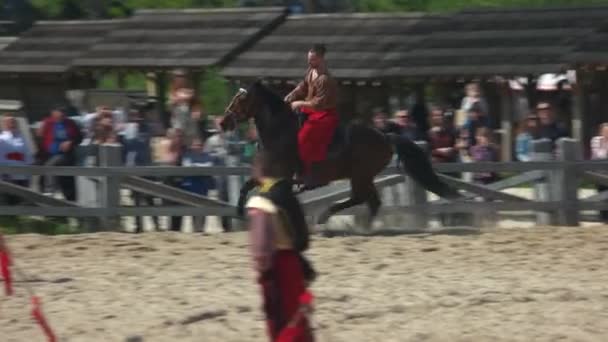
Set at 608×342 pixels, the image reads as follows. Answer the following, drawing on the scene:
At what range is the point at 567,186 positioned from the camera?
15.8 metres

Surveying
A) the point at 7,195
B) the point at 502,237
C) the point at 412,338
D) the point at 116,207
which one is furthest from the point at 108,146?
the point at 412,338

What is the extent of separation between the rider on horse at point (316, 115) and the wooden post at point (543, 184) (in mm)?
2597

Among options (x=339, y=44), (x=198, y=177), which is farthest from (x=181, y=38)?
(x=198, y=177)

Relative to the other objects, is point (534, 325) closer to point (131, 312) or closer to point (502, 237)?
point (131, 312)

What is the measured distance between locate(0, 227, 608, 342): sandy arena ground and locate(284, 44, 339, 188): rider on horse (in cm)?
91

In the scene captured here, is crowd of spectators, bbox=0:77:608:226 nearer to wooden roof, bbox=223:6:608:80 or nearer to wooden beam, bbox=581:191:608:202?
wooden beam, bbox=581:191:608:202

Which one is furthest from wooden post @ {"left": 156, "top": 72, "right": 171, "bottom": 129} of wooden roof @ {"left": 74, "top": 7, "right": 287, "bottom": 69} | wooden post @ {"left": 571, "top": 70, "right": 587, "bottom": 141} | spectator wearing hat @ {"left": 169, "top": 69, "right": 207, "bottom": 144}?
spectator wearing hat @ {"left": 169, "top": 69, "right": 207, "bottom": 144}

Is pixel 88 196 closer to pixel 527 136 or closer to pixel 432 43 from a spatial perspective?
pixel 527 136

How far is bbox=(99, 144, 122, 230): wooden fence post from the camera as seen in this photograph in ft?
52.7

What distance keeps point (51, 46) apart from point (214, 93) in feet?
14.2

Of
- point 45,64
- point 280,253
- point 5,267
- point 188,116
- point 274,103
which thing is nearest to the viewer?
point 280,253

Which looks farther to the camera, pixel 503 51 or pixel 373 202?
pixel 503 51

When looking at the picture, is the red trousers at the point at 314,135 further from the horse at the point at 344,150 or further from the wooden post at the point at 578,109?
the wooden post at the point at 578,109

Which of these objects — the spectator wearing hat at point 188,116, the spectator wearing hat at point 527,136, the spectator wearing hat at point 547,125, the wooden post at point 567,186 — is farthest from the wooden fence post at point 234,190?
the spectator wearing hat at point 547,125
